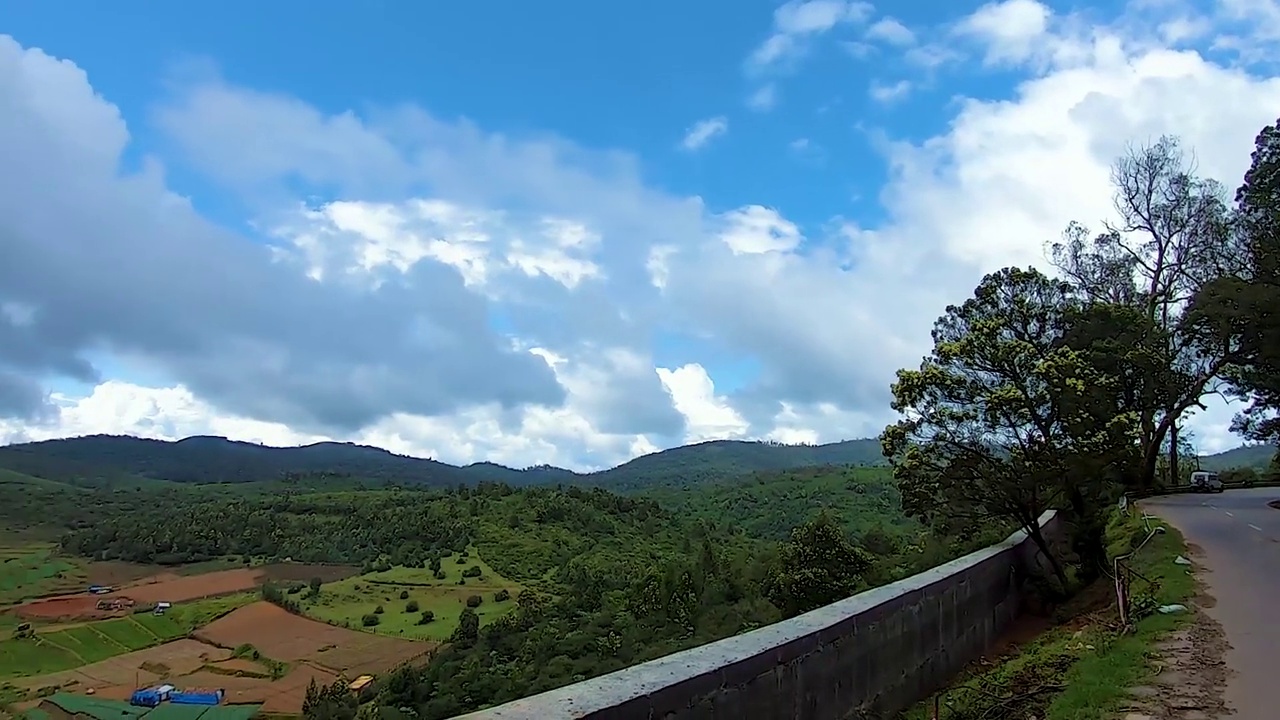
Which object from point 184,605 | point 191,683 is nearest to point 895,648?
point 191,683

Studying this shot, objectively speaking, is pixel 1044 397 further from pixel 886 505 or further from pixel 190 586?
pixel 190 586

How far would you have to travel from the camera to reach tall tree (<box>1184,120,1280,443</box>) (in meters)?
18.0

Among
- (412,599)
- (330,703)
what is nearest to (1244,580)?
(330,703)

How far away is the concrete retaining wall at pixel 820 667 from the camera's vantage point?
3262 millimetres

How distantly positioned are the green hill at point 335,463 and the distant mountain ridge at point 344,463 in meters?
0.16

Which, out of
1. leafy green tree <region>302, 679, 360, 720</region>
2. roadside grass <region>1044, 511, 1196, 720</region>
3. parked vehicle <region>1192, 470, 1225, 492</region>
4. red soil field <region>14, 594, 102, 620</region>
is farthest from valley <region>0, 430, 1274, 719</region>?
parked vehicle <region>1192, 470, 1225, 492</region>

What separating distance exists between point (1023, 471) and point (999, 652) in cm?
275

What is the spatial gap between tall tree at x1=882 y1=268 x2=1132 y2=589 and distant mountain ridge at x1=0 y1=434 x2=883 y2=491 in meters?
75.1

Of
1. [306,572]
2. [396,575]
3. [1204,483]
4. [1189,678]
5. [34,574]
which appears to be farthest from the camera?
[306,572]

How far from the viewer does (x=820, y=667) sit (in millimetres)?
4941

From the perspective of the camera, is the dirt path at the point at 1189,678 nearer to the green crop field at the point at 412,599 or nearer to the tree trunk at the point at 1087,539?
the tree trunk at the point at 1087,539

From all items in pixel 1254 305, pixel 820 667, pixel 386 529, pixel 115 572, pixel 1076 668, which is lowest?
pixel 115 572

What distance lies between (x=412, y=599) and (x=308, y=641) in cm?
963

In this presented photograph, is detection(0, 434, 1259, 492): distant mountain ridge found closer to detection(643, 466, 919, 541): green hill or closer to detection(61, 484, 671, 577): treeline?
detection(643, 466, 919, 541): green hill
